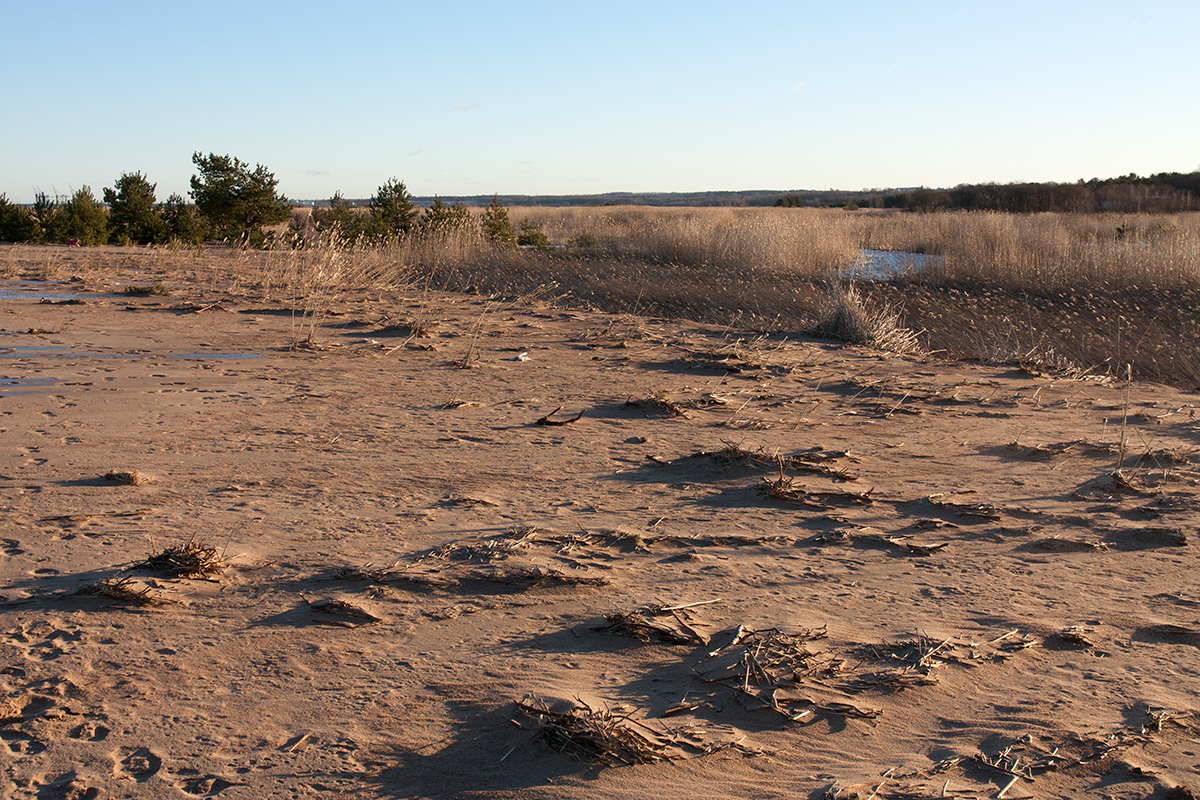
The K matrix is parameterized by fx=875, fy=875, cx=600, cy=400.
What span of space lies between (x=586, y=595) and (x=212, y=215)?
22.3 m

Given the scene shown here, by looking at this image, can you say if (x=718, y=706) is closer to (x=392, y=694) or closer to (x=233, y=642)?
(x=392, y=694)

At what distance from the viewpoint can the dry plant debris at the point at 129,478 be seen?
175 inches

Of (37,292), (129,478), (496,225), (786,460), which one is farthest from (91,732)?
(496,225)

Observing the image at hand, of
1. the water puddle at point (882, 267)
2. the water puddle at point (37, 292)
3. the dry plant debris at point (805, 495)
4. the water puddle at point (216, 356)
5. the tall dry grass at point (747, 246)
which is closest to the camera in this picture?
the dry plant debris at point (805, 495)

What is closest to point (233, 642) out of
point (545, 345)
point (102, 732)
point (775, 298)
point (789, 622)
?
point (102, 732)

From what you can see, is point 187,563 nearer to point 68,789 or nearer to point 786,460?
point 68,789

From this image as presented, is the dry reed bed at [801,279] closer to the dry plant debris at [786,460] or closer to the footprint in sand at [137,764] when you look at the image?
the dry plant debris at [786,460]

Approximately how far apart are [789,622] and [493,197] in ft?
68.6

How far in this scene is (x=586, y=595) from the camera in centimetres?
340

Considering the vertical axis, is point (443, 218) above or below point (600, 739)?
above

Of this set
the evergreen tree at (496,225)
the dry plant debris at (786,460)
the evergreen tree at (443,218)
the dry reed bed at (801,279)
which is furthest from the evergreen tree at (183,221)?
the dry plant debris at (786,460)

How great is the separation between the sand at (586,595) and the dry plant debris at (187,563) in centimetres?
3

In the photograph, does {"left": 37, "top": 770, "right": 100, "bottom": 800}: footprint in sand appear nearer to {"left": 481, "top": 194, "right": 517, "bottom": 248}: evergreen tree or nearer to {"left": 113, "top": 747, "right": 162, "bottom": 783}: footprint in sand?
{"left": 113, "top": 747, "right": 162, "bottom": 783}: footprint in sand

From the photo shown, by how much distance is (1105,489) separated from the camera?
15.7 ft
